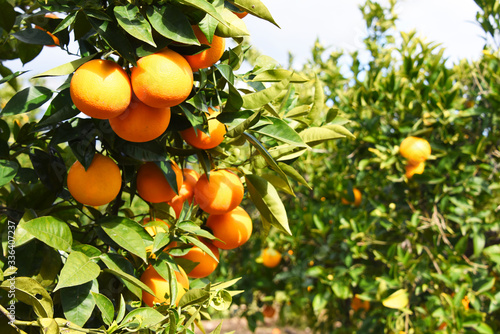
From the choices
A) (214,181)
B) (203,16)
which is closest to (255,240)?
(214,181)

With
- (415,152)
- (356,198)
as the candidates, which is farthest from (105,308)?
(356,198)

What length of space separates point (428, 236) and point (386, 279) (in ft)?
1.09

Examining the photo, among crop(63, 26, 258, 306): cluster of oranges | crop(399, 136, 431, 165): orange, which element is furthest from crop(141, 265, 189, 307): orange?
crop(399, 136, 431, 165): orange

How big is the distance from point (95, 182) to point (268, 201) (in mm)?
299

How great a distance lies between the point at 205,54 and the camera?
650 mm

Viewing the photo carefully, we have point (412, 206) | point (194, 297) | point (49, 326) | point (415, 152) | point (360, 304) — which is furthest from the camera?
point (360, 304)

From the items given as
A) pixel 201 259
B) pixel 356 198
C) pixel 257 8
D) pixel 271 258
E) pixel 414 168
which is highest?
pixel 257 8

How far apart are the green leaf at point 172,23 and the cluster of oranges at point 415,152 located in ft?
4.42

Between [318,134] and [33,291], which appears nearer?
[33,291]

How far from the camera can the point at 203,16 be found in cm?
61

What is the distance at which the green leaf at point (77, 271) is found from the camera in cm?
55

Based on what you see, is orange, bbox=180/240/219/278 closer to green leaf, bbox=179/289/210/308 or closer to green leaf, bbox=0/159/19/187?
green leaf, bbox=179/289/210/308

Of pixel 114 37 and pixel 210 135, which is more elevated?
pixel 114 37

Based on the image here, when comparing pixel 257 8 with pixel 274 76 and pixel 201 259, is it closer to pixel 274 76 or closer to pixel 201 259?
pixel 274 76
